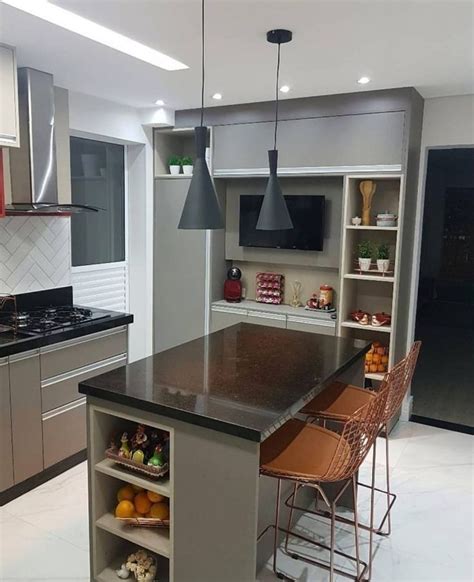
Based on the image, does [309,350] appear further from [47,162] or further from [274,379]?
[47,162]

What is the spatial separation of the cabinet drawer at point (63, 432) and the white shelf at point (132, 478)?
1.17 meters

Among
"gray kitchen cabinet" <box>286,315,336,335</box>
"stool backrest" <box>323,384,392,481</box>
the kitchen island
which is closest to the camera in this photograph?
the kitchen island

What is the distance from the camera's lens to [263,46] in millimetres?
2803

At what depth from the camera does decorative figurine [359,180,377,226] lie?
4008 millimetres

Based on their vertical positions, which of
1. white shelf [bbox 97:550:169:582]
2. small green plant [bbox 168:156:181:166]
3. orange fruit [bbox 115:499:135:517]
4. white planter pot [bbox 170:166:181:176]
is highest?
small green plant [bbox 168:156:181:166]

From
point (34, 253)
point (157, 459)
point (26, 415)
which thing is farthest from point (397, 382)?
point (34, 253)

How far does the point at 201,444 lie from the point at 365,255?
2.60m

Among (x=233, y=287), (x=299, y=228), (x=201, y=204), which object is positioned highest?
(x=201, y=204)

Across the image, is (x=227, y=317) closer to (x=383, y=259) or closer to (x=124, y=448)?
(x=383, y=259)

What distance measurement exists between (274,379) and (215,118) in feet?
9.80

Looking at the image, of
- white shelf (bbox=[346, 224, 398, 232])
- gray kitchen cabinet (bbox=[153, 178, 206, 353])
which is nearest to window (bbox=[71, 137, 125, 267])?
gray kitchen cabinet (bbox=[153, 178, 206, 353])

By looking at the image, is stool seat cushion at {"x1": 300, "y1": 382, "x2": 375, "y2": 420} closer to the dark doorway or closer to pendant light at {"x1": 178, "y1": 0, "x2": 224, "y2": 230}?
pendant light at {"x1": 178, "y1": 0, "x2": 224, "y2": 230}

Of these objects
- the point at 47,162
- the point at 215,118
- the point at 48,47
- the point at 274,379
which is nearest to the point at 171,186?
the point at 215,118

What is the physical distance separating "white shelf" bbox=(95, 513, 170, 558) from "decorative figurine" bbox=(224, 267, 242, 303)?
2778 millimetres
